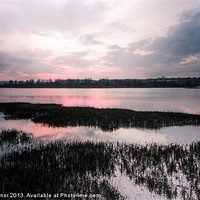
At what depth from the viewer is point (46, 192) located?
197 inches

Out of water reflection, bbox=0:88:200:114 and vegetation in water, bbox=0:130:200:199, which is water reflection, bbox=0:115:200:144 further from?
water reflection, bbox=0:88:200:114

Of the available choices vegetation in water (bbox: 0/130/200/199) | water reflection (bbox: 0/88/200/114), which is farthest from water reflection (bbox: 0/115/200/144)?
water reflection (bbox: 0/88/200/114)

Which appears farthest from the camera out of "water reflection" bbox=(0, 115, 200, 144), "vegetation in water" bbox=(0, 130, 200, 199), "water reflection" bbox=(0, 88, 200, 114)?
"water reflection" bbox=(0, 88, 200, 114)

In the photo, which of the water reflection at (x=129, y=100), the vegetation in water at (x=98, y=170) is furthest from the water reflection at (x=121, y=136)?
the water reflection at (x=129, y=100)

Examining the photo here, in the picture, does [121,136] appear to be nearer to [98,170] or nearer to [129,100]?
[98,170]

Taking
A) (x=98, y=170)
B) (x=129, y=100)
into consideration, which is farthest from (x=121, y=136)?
(x=129, y=100)

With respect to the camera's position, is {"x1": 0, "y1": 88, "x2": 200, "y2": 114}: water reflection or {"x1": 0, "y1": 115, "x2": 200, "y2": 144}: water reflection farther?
{"x1": 0, "y1": 88, "x2": 200, "y2": 114}: water reflection

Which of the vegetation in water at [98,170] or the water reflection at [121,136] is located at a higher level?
the vegetation in water at [98,170]

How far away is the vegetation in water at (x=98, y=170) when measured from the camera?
5230mm

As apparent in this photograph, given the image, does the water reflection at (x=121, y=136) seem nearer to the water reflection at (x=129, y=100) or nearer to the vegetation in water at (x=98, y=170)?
the vegetation in water at (x=98, y=170)

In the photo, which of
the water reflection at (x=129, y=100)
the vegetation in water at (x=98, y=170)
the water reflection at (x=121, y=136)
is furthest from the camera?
the water reflection at (x=129, y=100)

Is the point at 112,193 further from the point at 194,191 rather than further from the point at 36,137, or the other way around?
the point at 36,137

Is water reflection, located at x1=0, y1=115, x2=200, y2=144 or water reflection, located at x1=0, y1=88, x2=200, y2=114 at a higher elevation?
water reflection, located at x1=0, y1=88, x2=200, y2=114

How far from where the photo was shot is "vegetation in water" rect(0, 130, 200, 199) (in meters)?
5.23
